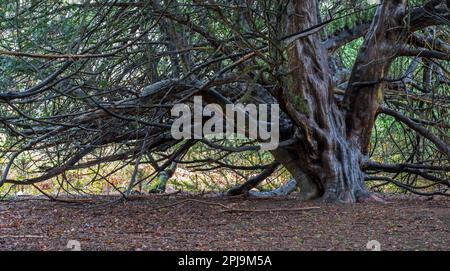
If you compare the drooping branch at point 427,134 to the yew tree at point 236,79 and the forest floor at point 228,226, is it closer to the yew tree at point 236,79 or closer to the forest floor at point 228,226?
the yew tree at point 236,79

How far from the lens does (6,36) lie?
4273mm

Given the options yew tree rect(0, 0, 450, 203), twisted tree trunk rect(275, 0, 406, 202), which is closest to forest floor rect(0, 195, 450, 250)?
twisted tree trunk rect(275, 0, 406, 202)

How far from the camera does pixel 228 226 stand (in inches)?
147

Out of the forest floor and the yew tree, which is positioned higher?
the yew tree

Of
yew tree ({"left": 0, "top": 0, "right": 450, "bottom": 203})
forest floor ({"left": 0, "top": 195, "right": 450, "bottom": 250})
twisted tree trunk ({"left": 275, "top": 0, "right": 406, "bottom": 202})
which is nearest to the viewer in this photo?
forest floor ({"left": 0, "top": 195, "right": 450, "bottom": 250})

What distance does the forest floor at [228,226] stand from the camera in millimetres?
3107

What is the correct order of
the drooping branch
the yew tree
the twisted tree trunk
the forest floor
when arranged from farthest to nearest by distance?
1. the drooping branch
2. the twisted tree trunk
3. the yew tree
4. the forest floor

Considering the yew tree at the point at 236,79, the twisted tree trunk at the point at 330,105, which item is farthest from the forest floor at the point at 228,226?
the yew tree at the point at 236,79

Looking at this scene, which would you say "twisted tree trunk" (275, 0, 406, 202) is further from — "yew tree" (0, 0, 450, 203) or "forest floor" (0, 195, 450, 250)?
"forest floor" (0, 195, 450, 250)

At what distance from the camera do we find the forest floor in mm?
3107

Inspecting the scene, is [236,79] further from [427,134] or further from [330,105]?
[427,134]

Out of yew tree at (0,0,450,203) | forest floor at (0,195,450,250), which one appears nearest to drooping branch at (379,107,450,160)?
yew tree at (0,0,450,203)

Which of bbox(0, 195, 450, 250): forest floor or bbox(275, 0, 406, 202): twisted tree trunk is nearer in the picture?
bbox(0, 195, 450, 250): forest floor

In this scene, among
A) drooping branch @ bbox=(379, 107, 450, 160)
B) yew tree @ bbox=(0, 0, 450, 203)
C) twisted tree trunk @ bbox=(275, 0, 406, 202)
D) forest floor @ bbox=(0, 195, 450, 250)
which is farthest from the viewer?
drooping branch @ bbox=(379, 107, 450, 160)
